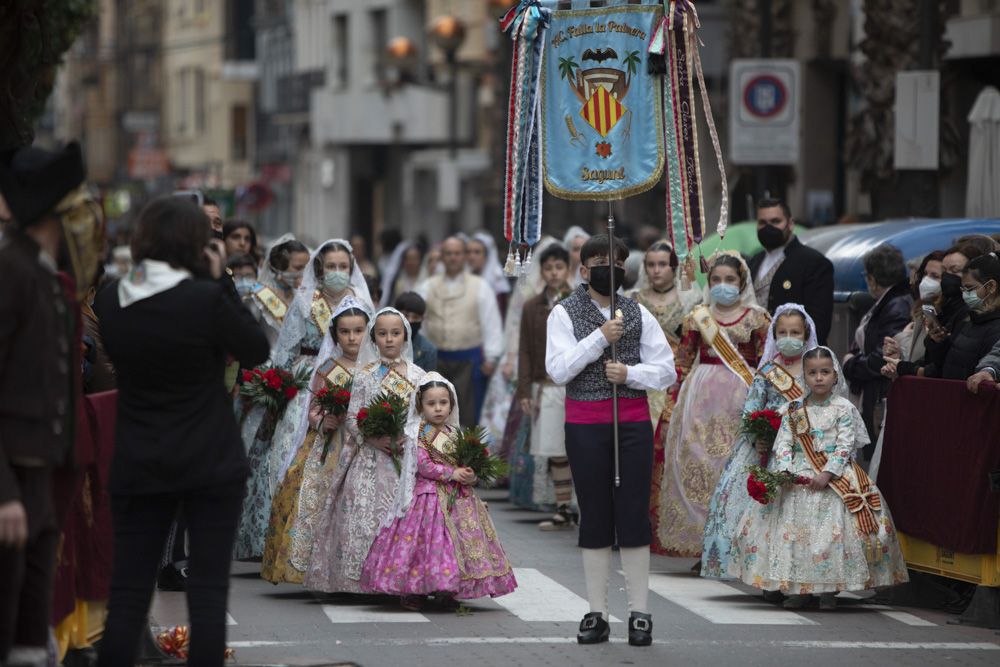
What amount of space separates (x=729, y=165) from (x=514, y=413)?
14.3 meters

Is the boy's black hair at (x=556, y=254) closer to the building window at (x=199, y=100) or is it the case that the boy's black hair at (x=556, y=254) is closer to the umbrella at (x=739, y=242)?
the umbrella at (x=739, y=242)

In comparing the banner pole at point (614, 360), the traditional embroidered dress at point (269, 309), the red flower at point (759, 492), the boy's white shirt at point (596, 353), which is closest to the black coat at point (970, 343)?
the red flower at point (759, 492)

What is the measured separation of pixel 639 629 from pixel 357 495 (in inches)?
81.0

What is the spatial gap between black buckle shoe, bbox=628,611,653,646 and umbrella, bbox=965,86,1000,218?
26.0 feet

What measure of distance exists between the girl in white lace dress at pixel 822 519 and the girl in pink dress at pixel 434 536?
137cm

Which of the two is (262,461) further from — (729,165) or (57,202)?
(729,165)

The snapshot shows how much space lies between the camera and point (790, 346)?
37.8 feet

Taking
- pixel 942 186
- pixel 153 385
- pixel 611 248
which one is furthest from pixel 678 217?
pixel 942 186

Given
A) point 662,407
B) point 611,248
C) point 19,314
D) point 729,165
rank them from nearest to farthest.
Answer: point 19,314 → point 611,248 → point 662,407 → point 729,165

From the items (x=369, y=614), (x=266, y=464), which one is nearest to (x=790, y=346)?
(x=369, y=614)

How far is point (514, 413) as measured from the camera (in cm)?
1634

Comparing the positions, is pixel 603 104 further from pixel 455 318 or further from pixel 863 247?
pixel 455 318

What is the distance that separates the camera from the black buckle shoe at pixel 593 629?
9945mm

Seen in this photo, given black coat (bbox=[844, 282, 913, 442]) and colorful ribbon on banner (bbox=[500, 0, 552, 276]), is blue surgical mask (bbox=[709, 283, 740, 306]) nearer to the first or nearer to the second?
black coat (bbox=[844, 282, 913, 442])
